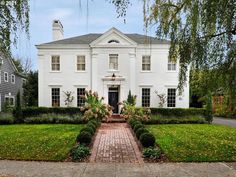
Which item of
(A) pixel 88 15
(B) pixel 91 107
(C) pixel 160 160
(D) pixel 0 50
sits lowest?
(C) pixel 160 160

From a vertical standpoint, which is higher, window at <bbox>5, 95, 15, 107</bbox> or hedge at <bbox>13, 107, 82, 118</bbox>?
window at <bbox>5, 95, 15, 107</bbox>

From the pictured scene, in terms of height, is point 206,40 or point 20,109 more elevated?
point 206,40

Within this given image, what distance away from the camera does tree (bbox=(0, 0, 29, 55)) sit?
4430 millimetres

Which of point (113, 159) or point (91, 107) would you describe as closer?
point (113, 159)

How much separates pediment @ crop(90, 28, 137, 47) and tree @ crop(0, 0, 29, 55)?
2146cm

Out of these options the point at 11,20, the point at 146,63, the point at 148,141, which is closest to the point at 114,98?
the point at 146,63

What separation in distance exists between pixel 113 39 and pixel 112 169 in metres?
19.4

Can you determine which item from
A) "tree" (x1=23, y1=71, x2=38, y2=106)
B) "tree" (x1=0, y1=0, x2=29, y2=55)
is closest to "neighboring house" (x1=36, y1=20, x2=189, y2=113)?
"tree" (x1=23, y1=71, x2=38, y2=106)

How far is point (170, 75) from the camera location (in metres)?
26.8

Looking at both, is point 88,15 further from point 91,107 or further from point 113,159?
point 91,107

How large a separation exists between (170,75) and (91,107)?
923 cm

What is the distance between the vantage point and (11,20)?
4703 mm

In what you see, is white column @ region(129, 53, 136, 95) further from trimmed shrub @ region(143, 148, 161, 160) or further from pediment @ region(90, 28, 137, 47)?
trimmed shrub @ region(143, 148, 161, 160)

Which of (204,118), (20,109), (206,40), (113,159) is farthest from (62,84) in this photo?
(206,40)
